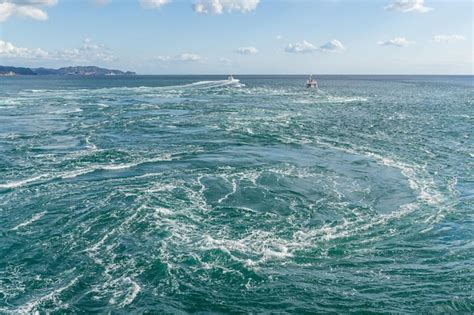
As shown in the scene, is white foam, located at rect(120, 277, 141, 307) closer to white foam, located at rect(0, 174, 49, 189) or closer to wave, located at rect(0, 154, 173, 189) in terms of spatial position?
white foam, located at rect(0, 174, 49, 189)

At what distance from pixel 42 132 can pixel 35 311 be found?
48.4m

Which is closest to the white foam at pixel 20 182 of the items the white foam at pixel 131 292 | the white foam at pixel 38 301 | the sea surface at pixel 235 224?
the sea surface at pixel 235 224

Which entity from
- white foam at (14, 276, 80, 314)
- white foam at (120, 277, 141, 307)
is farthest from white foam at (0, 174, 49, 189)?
white foam at (120, 277, 141, 307)

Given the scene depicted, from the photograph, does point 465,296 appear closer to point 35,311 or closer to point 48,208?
point 35,311

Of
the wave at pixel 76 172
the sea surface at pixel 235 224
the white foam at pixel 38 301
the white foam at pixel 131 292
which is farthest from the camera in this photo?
the wave at pixel 76 172

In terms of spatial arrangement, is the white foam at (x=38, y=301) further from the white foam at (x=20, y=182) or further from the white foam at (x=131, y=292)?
the white foam at (x=20, y=182)

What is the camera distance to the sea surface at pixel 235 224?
2108cm

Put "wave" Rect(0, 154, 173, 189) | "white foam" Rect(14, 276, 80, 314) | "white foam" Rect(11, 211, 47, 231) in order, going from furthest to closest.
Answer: "wave" Rect(0, 154, 173, 189)
"white foam" Rect(11, 211, 47, 231)
"white foam" Rect(14, 276, 80, 314)

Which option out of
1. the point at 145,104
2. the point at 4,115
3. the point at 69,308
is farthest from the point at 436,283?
the point at 145,104

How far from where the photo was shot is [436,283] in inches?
865

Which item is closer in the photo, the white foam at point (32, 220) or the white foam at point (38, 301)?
the white foam at point (38, 301)

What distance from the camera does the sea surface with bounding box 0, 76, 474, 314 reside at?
69.2 feet

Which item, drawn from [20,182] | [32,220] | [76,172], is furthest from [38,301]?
[76,172]

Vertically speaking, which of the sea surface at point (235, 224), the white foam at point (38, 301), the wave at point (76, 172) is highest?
Result: the wave at point (76, 172)
